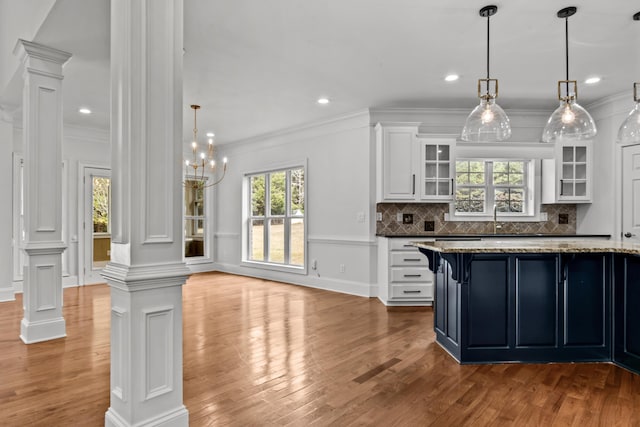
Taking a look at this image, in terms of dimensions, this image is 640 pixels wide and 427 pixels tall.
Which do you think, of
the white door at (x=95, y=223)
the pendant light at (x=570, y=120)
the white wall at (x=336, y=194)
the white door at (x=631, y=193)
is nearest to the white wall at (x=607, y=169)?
the white door at (x=631, y=193)

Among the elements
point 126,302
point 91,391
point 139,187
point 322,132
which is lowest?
point 91,391

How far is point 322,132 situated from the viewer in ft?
20.4

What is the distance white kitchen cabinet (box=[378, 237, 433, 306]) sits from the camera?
4.95 meters

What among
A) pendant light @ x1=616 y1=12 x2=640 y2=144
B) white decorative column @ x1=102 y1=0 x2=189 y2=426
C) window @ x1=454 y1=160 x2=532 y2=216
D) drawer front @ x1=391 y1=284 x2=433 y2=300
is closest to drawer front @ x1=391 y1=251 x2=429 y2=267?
drawer front @ x1=391 y1=284 x2=433 y2=300

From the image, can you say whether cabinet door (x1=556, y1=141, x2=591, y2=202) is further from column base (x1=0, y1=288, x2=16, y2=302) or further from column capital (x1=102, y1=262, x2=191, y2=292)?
column base (x1=0, y1=288, x2=16, y2=302)

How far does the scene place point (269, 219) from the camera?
24.1 ft

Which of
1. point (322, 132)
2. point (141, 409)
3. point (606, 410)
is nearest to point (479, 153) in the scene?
point (322, 132)

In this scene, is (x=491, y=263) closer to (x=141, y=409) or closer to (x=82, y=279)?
(x=141, y=409)

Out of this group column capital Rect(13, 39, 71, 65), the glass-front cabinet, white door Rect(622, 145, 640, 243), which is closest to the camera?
column capital Rect(13, 39, 71, 65)

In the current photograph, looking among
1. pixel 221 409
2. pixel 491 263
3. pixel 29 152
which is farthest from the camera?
pixel 29 152

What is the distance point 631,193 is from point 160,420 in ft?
18.8

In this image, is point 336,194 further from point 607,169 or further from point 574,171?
point 607,169

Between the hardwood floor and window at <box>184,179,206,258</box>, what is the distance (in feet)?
12.7

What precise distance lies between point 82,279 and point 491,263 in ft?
21.0
